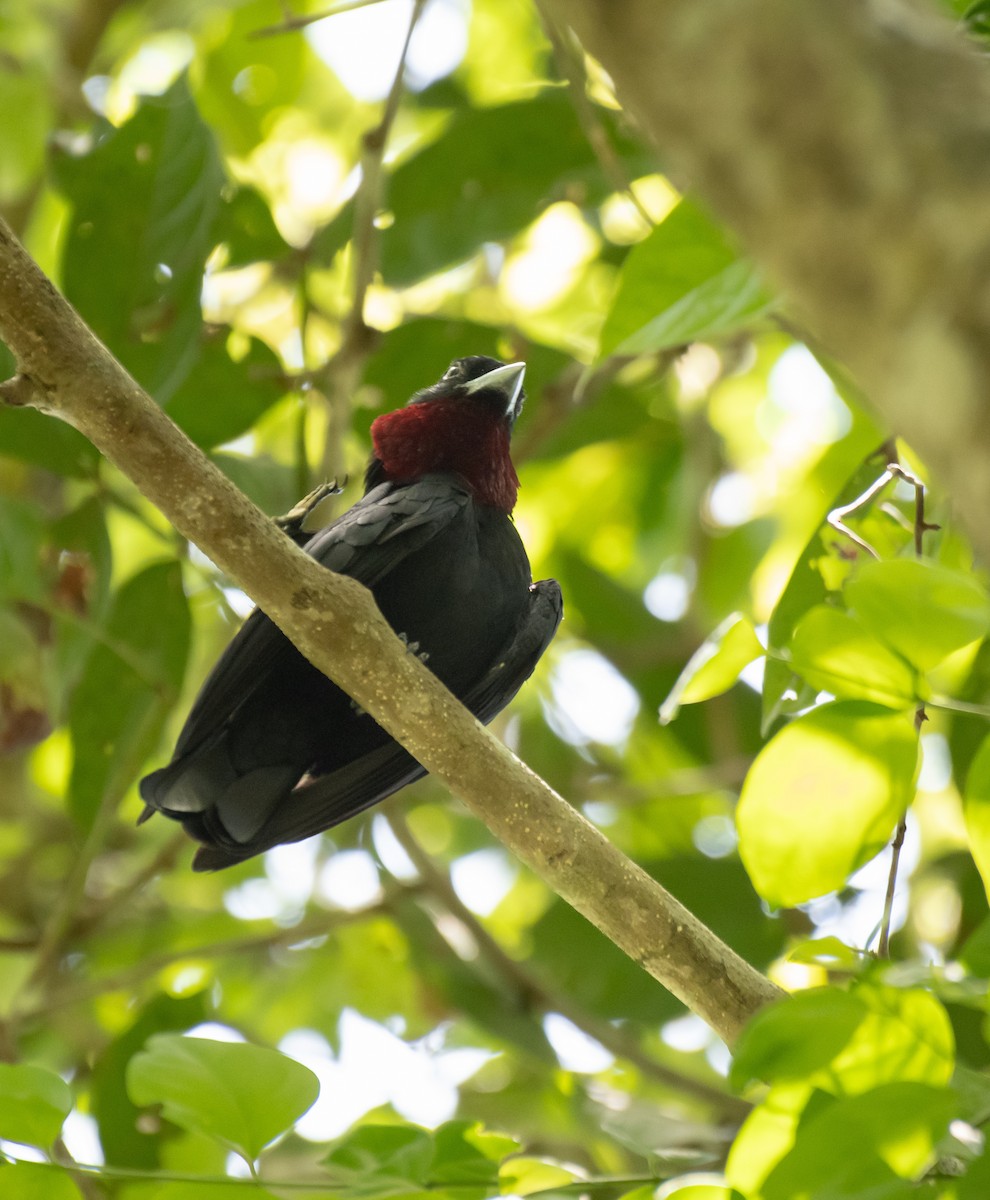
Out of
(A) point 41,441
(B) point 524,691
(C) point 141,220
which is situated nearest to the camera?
(A) point 41,441

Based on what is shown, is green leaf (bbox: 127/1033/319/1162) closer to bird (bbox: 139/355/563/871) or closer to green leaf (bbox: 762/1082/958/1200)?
green leaf (bbox: 762/1082/958/1200)

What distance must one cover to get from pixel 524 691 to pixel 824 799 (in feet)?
12.7

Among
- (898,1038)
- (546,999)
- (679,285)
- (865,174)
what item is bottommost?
(546,999)

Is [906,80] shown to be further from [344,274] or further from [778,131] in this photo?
[344,274]

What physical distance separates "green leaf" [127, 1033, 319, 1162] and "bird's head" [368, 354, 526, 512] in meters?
1.83

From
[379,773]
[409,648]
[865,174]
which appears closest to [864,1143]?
[865,174]

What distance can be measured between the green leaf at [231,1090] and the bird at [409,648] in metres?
1.11

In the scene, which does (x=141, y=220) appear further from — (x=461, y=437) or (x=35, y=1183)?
(x=35, y=1183)

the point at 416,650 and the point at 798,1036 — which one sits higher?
the point at 798,1036

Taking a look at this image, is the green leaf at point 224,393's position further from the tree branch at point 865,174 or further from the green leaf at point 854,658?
the tree branch at point 865,174

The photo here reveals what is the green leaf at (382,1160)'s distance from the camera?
67.6 inches

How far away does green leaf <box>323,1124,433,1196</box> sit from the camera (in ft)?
5.64

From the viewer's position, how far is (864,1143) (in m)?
1.14

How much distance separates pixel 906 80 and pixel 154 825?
17.4ft
